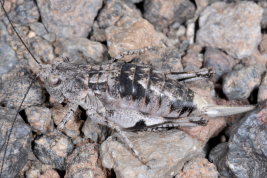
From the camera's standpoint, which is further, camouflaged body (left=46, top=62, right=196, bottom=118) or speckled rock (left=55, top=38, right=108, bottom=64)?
speckled rock (left=55, top=38, right=108, bottom=64)

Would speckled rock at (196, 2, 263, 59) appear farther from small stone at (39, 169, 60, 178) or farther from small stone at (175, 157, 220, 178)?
small stone at (39, 169, 60, 178)

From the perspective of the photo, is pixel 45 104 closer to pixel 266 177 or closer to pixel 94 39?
pixel 94 39

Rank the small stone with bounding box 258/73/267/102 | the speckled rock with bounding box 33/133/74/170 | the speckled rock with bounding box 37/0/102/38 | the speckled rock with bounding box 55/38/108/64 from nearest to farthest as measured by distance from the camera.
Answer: the speckled rock with bounding box 33/133/74/170
the small stone with bounding box 258/73/267/102
the speckled rock with bounding box 55/38/108/64
the speckled rock with bounding box 37/0/102/38

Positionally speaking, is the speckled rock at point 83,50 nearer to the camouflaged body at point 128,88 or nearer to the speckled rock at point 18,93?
the camouflaged body at point 128,88

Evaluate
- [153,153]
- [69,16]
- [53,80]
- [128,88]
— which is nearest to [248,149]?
[153,153]

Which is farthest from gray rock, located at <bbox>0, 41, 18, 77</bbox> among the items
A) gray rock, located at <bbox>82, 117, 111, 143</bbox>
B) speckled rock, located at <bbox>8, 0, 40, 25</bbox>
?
gray rock, located at <bbox>82, 117, 111, 143</bbox>

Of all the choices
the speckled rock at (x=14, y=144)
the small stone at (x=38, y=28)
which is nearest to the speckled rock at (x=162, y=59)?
the small stone at (x=38, y=28)

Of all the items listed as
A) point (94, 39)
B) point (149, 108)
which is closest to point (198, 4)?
point (94, 39)
